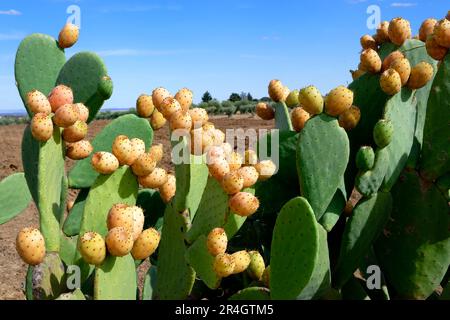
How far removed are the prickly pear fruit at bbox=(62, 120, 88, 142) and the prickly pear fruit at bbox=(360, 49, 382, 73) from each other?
862 millimetres

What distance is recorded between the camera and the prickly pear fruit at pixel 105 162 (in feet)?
4.81

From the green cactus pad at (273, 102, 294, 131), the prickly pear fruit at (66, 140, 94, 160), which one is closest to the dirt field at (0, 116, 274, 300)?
the green cactus pad at (273, 102, 294, 131)

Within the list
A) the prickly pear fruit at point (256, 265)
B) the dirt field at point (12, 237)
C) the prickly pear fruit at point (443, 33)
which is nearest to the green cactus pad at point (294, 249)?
the prickly pear fruit at point (256, 265)

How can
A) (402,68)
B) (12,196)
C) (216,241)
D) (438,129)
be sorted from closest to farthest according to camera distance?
(216,241)
(402,68)
(438,129)
(12,196)

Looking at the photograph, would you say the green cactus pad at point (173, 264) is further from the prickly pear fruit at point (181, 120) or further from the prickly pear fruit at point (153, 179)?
the prickly pear fruit at point (181, 120)

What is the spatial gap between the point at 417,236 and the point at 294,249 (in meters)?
0.71

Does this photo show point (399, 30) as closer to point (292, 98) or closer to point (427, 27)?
point (427, 27)

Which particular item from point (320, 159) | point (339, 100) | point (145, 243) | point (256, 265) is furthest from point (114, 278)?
point (339, 100)

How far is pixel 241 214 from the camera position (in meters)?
1.39

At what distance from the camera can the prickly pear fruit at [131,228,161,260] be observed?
4.39 feet

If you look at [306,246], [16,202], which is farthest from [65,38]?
[306,246]

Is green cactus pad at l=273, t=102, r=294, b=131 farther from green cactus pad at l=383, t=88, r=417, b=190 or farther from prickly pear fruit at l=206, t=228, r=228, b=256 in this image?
prickly pear fruit at l=206, t=228, r=228, b=256

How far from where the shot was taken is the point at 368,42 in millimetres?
2312

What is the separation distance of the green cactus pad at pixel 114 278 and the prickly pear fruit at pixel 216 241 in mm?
182
